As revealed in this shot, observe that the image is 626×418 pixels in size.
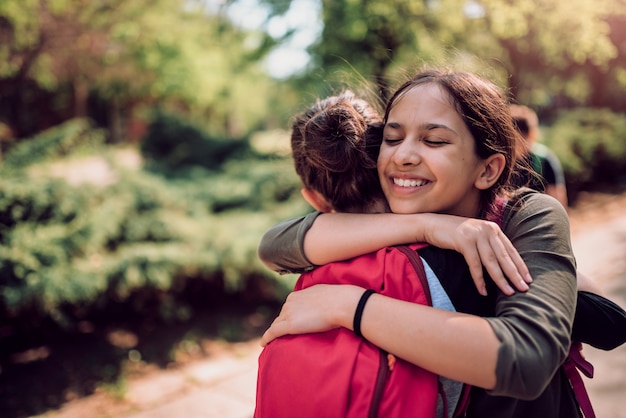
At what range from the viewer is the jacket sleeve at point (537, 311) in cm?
103

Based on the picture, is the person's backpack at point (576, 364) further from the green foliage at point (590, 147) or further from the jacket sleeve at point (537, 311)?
the green foliage at point (590, 147)

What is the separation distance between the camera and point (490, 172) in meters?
1.44

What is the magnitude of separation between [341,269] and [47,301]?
3320 mm

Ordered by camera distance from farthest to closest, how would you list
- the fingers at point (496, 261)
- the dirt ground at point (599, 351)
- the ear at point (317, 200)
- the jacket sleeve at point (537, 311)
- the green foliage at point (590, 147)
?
the green foliage at point (590, 147)
the dirt ground at point (599, 351)
the ear at point (317, 200)
the fingers at point (496, 261)
the jacket sleeve at point (537, 311)

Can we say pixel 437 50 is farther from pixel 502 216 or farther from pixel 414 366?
pixel 414 366

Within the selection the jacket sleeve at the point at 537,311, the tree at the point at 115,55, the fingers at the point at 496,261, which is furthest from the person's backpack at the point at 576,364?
the tree at the point at 115,55

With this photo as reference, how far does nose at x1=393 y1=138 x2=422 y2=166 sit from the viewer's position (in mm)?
1370

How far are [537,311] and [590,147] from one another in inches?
481

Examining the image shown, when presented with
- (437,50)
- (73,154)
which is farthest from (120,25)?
(437,50)

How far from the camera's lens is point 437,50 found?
6.63 m

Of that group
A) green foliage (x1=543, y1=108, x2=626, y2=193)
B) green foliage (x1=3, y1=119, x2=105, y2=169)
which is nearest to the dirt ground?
green foliage (x1=543, y1=108, x2=626, y2=193)

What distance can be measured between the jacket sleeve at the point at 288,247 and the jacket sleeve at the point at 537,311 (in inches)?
23.9

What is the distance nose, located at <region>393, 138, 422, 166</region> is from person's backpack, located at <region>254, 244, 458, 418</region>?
0.81ft

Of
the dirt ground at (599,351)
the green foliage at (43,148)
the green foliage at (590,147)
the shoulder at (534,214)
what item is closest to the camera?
the shoulder at (534,214)
